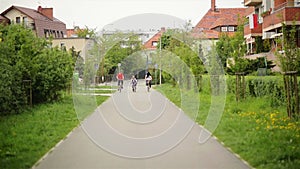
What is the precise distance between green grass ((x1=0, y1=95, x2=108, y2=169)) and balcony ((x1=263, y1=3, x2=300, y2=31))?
42.7 feet

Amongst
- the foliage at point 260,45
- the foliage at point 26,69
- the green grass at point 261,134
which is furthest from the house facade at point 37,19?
the green grass at point 261,134

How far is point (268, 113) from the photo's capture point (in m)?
16.1

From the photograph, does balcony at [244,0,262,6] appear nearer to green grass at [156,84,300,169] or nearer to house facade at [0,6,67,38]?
house facade at [0,6,67,38]

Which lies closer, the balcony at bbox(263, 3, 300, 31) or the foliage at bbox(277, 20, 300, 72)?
the foliage at bbox(277, 20, 300, 72)

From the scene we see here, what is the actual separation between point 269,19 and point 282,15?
9603 mm

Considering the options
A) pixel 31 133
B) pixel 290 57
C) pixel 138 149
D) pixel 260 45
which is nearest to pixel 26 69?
pixel 31 133

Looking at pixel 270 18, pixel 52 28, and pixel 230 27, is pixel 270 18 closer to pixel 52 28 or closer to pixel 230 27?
pixel 52 28

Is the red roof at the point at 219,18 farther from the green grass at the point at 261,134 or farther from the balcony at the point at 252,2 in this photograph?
the green grass at the point at 261,134

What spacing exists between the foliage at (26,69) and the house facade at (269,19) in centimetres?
1244

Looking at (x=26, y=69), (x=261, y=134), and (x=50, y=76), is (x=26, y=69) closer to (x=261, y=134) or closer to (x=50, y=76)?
(x=50, y=76)

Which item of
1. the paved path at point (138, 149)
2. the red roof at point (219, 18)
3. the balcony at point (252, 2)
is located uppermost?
the red roof at point (219, 18)

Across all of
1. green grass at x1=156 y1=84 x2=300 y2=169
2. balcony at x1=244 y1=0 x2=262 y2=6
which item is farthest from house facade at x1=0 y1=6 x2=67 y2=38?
green grass at x1=156 y1=84 x2=300 y2=169

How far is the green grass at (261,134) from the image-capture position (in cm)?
849

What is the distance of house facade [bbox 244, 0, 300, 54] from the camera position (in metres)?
28.7
